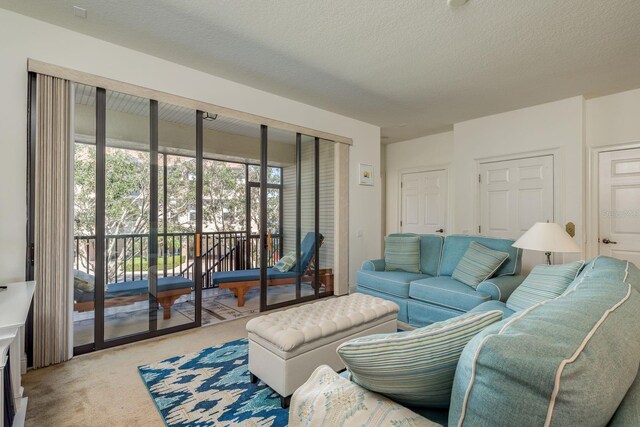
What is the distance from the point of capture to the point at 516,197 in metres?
4.56

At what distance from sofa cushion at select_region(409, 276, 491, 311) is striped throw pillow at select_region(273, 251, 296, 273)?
165 cm

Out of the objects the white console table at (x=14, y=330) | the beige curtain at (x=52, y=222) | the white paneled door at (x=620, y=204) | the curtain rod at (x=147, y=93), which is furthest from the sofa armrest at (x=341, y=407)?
the white paneled door at (x=620, y=204)

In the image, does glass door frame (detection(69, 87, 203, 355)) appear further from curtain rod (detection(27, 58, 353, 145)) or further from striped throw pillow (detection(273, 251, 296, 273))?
striped throw pillow (detection(273, 251, 296, 273))

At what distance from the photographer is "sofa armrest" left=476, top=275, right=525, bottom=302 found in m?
2.83

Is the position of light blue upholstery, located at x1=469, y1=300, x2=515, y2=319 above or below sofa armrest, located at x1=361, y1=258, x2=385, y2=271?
below

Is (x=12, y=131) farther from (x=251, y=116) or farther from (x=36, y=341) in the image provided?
(x=251, y=116)

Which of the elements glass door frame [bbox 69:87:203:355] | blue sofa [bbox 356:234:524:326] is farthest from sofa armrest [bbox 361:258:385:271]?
glass door frame [bbox 69:87:203:355]

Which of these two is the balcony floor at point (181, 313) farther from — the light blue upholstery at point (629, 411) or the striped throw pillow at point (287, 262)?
the light blue upholstery at point (629, 411)

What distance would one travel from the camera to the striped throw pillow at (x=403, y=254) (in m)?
3.91

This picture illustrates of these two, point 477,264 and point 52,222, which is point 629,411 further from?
point 52,222

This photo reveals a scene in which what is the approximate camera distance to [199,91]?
3.32 meters

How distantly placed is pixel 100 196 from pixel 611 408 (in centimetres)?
333

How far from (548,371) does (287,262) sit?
386 cm

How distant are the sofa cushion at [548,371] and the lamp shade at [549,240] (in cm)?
219
